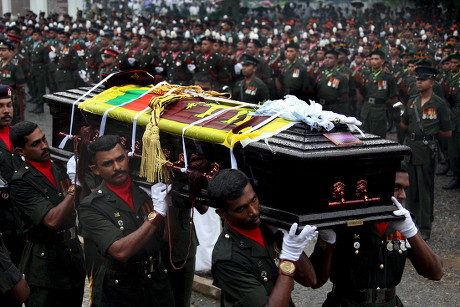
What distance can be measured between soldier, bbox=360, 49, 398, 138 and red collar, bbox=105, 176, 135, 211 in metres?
6.83

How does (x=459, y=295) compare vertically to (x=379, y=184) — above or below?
below

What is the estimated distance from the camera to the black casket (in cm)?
317

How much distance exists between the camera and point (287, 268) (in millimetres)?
3068

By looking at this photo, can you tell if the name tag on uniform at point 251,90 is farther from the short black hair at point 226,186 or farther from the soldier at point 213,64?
the short black hair at point 226,186

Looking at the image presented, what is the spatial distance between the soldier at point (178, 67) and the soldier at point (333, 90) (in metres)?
3.27

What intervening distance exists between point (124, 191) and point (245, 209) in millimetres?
1031

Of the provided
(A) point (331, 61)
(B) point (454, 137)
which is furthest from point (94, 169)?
(A) point (331, 61)

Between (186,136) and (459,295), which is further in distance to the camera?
(459,295)

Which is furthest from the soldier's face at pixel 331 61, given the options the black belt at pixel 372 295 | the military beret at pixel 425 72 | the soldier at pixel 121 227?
the black belt at pixel 372 295

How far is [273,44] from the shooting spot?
60.4 feet

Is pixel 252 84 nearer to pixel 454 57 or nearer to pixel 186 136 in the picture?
pixel 454 57

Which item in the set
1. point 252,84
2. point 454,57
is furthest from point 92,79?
point 454,57

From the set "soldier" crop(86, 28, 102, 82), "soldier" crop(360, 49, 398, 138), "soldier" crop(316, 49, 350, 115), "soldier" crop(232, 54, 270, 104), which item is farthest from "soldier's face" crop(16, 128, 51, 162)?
"soldier" crop(86, 28, 102, 82)

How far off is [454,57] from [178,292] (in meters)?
7.44
